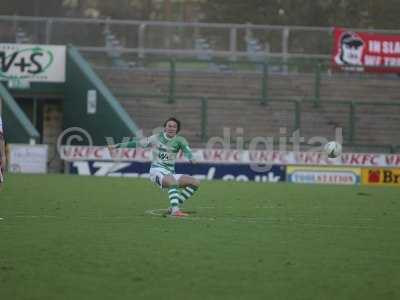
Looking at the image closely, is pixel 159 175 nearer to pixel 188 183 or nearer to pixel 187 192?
pixel 188 183

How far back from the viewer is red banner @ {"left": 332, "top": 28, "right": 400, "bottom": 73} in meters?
36.5

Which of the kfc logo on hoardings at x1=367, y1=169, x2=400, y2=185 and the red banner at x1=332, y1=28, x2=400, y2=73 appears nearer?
the kfc logo on hoardings at x1=367, y1=169, x2=400, y2=185

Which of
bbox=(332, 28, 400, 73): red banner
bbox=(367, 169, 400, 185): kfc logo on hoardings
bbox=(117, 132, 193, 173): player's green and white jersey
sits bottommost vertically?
bbox=(367, 169, 400, 185): kfc logo on hoardings

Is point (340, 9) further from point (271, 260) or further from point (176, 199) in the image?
point (271, 260)

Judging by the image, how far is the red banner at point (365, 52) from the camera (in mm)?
36500

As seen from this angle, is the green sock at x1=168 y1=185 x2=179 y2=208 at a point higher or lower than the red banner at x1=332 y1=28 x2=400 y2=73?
lower

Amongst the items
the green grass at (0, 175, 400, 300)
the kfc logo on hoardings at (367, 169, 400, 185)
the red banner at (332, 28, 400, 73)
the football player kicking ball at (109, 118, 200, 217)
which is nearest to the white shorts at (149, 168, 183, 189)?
the football player kicking ball at (109, 118, 200, 217)

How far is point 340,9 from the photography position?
3969 cm

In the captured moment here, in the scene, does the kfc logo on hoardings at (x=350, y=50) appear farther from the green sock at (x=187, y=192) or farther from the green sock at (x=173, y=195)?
the green sock at (x=173, y=195)

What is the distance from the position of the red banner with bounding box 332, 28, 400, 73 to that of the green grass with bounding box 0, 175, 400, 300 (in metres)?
15.9

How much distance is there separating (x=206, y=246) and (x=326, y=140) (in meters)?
22.3

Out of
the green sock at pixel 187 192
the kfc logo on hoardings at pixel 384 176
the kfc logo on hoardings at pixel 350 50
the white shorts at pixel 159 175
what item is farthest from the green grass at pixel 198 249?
the kfc logo on hoardings at pixel 350 50

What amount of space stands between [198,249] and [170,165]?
16.3 ft

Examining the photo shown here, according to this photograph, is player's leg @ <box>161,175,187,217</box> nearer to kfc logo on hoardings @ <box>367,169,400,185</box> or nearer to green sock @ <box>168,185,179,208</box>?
green sock @ <box>168,185,179,208</box>
